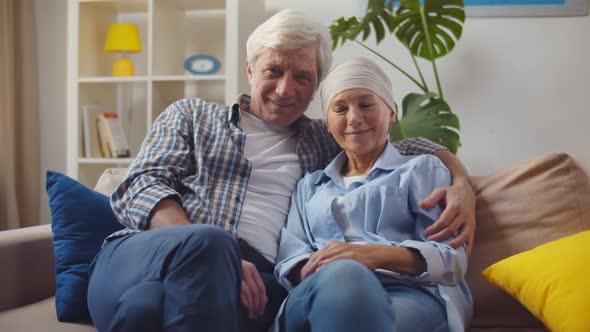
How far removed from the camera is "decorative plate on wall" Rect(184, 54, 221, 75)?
3.21m

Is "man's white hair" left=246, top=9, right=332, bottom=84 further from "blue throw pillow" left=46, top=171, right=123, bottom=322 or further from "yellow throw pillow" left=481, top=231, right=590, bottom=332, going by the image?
"yellow throw pillow" left=481, top=231, right=590, bottom=332

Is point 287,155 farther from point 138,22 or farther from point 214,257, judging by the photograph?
point 138,22

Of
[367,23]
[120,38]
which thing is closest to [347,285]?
[367,23]

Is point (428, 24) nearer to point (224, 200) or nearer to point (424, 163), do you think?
point (424, 163)

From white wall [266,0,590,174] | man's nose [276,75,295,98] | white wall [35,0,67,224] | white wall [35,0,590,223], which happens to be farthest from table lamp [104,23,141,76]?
man's nose [276,75,295,98]

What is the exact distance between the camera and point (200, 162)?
5.18ft

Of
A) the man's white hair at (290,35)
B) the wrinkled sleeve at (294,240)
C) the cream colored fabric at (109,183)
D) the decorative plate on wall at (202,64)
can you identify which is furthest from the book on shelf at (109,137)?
the wrinkled sleeve at (294,240)

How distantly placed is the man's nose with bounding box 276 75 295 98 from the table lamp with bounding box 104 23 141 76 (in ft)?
5.86

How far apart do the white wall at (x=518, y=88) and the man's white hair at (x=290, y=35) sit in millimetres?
1534

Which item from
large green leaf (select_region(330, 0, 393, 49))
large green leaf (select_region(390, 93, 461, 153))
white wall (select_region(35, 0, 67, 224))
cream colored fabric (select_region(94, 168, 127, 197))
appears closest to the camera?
cream colored fabric (select_region(94, 168, 127, 197))

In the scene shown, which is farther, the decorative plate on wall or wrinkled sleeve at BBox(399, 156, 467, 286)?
the decorative plate on wall

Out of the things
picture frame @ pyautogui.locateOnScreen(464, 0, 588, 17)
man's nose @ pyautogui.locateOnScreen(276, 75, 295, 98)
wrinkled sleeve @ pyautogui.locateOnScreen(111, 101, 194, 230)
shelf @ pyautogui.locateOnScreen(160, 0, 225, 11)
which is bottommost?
wrinkled sleeve @ pyautogui.locateOnScreen(111, 101, 194, 230)

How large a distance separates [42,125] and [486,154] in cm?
257

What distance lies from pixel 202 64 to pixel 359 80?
1.84 metres
